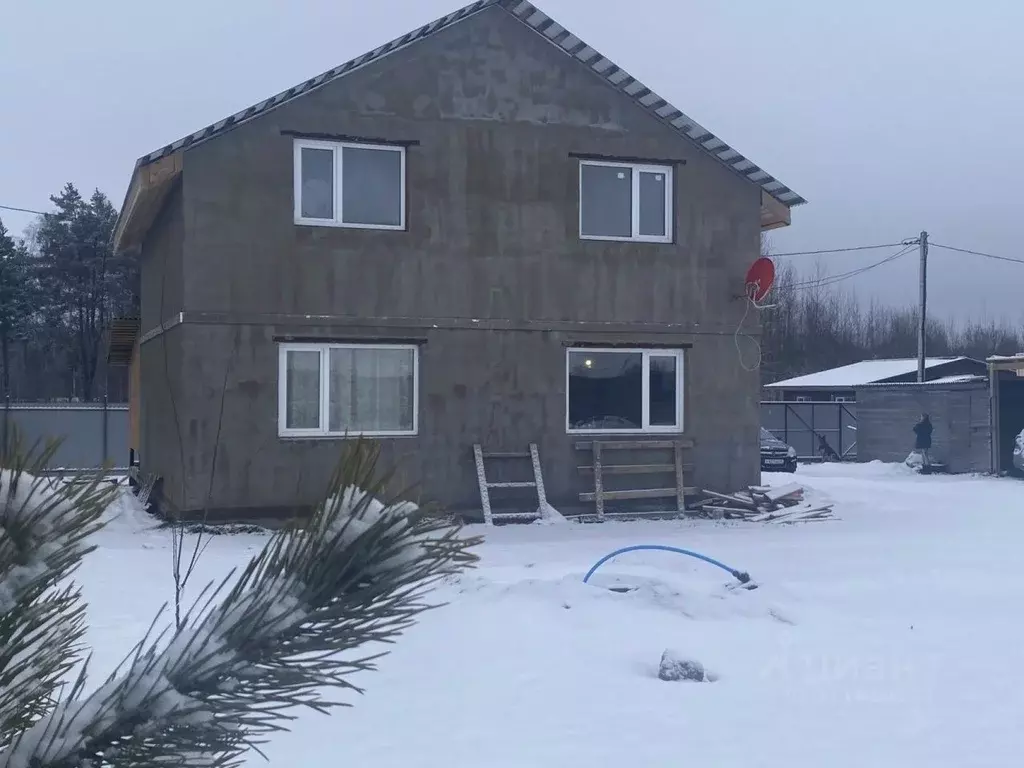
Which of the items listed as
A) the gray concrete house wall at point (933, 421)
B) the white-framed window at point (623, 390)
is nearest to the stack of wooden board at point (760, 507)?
the white-framed window at point (623, 390)

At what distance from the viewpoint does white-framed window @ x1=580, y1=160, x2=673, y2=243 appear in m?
14.4

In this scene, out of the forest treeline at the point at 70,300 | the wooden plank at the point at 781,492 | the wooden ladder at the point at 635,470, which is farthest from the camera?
the forest treeline at the point at 70,300

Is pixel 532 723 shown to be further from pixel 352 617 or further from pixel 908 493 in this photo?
pixel 908 493

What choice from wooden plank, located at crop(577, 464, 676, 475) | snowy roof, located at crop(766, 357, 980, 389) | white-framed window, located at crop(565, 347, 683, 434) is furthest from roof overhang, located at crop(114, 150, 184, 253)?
snowy roof, located at crop(766, 357, 980, 389)

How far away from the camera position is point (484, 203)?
1380 centimetres

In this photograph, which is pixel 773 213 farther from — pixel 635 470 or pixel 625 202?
pixel 635 470

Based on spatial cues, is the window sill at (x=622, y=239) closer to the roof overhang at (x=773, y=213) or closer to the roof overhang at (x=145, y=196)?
the roof overhang at (x=773, y=213)

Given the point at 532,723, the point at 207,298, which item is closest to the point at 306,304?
the point at 207,298

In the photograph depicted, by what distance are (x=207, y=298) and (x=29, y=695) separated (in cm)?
1161

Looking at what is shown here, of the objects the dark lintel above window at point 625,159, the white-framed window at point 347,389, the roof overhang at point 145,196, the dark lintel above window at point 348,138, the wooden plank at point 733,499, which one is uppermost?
the dark lintel above window at point 625,159

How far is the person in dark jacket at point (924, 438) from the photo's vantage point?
972 inches

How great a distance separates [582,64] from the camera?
1436cm

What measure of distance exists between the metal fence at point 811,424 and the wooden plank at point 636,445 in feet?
66.8

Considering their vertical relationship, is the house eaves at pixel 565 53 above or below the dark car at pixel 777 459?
above
